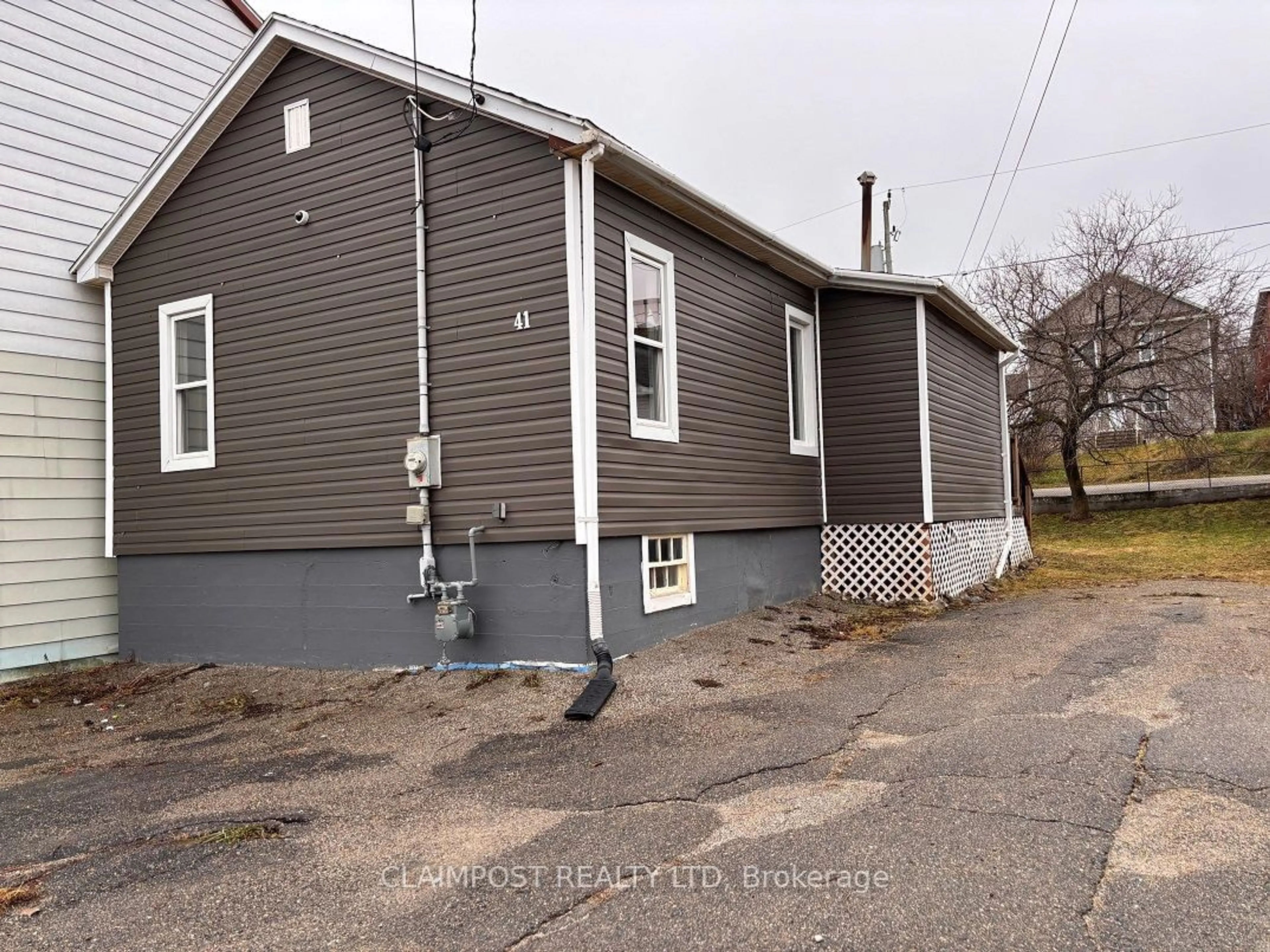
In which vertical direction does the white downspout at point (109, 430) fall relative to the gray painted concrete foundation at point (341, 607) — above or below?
above

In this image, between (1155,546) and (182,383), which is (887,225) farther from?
(182,383)

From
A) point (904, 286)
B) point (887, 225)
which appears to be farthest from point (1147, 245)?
point (904, 286)

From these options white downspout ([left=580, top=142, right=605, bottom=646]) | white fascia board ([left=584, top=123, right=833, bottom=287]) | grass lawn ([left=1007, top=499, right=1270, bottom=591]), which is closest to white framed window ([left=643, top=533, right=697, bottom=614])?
white downspout ([left=580, top=142, right=605, bottom=646])

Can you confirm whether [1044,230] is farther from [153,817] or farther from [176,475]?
[153,817]

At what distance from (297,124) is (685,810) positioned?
732 cm

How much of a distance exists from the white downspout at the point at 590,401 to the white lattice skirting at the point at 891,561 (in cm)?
485

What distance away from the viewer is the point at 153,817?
4.55m

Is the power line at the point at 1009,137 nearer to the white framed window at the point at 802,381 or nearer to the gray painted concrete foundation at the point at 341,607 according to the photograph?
the white framed window at the point at 802,381

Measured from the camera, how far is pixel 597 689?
627 centimetres

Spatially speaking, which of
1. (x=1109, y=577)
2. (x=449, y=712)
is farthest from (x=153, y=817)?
(x=1109, y=577)

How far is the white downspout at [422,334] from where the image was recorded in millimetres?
7402

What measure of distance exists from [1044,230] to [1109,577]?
1444 cm

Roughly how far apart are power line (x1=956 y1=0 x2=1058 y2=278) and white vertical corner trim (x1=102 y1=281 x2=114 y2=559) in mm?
11775

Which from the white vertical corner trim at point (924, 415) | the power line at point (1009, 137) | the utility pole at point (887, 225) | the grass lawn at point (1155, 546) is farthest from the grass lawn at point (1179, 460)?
the white vertical corner trim at point (924, 415)
